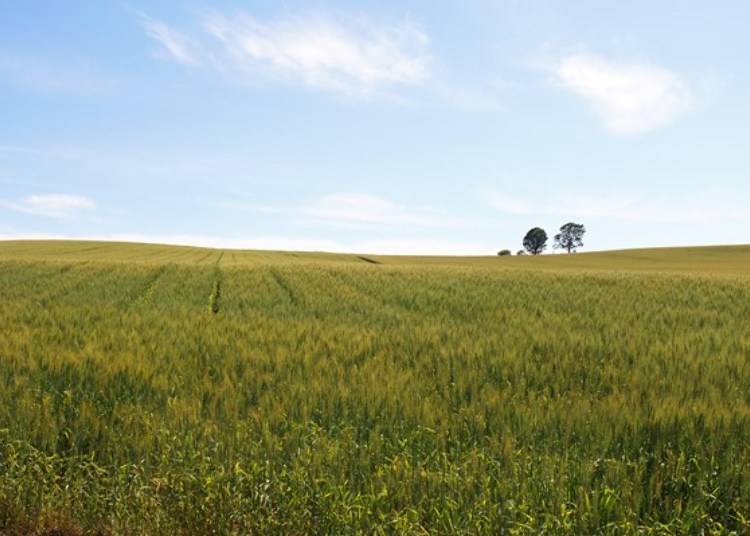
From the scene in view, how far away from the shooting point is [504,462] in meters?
3.27

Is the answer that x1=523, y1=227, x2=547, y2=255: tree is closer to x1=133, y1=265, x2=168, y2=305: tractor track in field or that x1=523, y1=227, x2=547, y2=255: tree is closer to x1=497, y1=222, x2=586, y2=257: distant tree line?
x1=497, y1=222, x2=586, y2=257: distant tree line

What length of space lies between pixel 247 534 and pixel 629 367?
471cm

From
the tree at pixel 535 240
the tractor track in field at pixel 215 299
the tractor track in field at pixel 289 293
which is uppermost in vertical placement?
the tree at pixel 535 240

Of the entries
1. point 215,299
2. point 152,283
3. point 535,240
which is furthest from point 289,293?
point 535,240

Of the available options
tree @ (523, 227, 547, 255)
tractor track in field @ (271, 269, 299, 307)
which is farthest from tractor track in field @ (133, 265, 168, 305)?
tree @ (523, 227, 547, 255)

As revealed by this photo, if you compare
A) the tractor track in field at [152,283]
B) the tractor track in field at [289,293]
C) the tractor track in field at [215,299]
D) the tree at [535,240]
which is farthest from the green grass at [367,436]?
the tree at [535,240]

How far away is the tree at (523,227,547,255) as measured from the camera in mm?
134250

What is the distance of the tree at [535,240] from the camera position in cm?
13425

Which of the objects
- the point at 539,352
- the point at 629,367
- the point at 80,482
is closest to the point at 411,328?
the point at 539,352

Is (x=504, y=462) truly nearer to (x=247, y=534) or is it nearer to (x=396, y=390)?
(x=396, y=390)

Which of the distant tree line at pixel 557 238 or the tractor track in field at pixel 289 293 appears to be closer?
the tractor track in field at pixel 289 293

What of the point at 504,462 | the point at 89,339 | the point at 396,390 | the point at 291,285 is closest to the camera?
the point at 504,462

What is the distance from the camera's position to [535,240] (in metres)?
134

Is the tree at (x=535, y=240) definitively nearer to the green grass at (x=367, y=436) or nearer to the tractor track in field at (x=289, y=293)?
the tractor track in field at (x=289, y=293)
